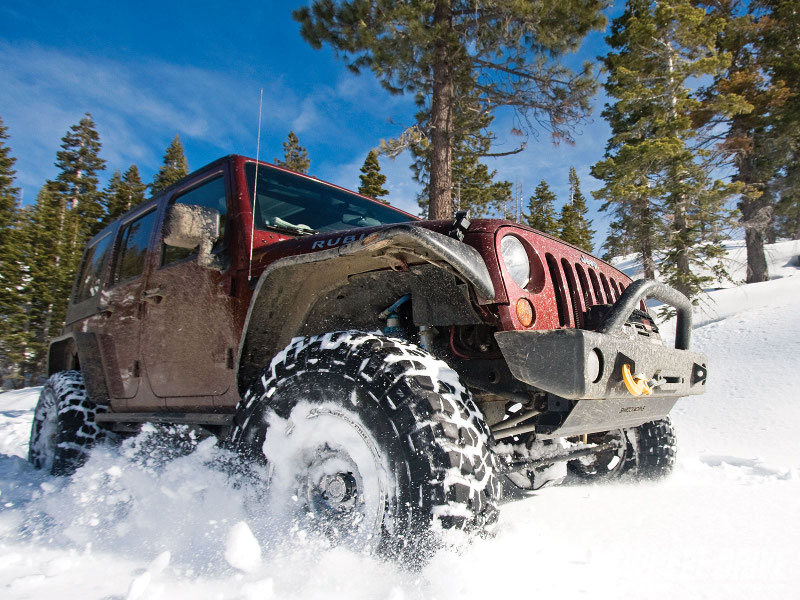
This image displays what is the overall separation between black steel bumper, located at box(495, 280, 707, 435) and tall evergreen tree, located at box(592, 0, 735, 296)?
44.9 ft

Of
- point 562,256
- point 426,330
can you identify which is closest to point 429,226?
point 426,330

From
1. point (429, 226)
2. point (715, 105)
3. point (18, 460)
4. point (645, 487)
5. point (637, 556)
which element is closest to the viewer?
point (637, 556)

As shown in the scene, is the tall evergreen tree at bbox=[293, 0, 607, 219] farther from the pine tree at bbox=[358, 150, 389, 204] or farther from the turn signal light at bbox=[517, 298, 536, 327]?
the pine tree at bbox=[358, 150, 389, 204]

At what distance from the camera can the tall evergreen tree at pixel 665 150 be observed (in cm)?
1488

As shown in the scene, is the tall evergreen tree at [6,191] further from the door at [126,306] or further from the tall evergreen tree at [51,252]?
the door at [126,306]

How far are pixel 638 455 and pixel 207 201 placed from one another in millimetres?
3297

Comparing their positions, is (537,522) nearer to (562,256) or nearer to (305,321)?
(562,256)

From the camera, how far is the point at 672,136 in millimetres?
15398

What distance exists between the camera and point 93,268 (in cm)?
448

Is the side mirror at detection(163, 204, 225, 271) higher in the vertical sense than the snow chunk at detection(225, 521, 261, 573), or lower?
higher

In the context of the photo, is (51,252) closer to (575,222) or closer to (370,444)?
(370,444)

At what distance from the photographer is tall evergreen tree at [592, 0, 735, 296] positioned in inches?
586

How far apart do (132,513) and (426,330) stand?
1.77 meters

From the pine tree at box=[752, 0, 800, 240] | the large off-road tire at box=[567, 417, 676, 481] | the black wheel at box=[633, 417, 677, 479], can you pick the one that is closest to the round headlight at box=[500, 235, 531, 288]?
the large off-road tire at box=[567, 417, 676, 481]
